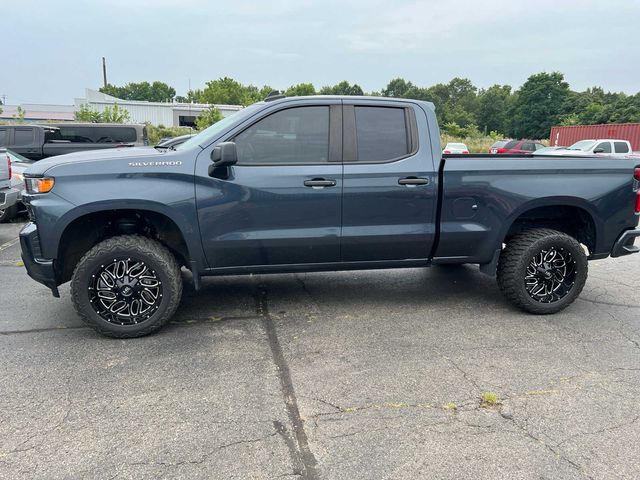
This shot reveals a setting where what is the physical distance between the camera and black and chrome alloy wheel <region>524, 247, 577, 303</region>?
4676 mm

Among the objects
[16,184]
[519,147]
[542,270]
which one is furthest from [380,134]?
[519,147]

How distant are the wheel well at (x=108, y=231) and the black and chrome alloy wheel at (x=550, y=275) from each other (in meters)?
3.17

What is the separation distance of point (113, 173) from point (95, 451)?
6.86ft

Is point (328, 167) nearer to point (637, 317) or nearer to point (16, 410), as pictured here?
point (16, 410)

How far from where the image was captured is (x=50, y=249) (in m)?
3.87

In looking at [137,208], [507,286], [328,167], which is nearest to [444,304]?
[507,286]

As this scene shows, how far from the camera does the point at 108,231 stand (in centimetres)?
432

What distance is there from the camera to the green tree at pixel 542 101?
7544 centimetres

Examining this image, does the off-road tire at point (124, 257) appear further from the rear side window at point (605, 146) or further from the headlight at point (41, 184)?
the rear side window at point (605, 146)

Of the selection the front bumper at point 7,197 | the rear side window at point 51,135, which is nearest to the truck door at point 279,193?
the front bumper at point 7,197

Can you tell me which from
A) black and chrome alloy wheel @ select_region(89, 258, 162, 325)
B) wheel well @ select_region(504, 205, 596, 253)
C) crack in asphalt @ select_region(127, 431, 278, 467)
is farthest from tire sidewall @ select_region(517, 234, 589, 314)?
black and chrome alloy wheel @ select_region(89, 258, 162, 325)

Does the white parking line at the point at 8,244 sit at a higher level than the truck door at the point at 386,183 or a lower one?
lower

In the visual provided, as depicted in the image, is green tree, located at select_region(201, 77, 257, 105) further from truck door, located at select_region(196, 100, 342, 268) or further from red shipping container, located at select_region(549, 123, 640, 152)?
truck door, located at select_region(196, 100, 342, 268)

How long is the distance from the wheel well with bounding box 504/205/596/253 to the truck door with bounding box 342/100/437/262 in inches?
39.6
